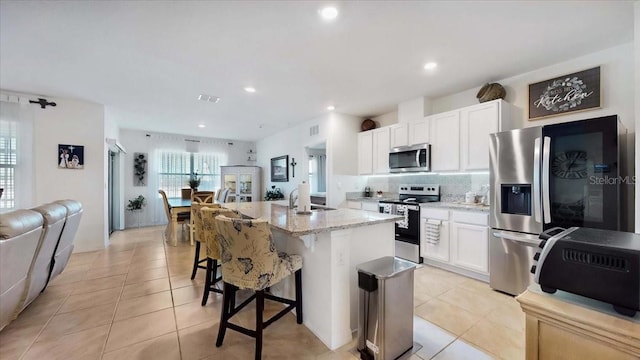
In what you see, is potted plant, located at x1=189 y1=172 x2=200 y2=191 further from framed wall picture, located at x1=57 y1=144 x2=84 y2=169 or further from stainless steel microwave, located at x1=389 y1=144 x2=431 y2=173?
stainless steel microwave, located at x1=389 y1=144 x2=431 y2=173

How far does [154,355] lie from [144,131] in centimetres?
650

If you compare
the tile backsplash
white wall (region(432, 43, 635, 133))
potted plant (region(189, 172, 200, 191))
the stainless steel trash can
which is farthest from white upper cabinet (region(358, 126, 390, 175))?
potted plant (region(189, 172, 200, 191))

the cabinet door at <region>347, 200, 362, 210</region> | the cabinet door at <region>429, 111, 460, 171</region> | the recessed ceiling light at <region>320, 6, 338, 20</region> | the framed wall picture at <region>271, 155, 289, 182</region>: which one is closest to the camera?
the recessed ceiling light at <region>320, 6, 338, 20</region>

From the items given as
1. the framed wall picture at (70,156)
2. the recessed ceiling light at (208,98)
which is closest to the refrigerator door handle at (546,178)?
the recessed ceiling light at (208,98)

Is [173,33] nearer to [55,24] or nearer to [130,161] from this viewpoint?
[55,24]

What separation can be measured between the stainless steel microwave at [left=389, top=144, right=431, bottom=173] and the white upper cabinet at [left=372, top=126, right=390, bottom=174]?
0.52 feet

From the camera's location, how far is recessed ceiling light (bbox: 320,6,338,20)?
2.02m

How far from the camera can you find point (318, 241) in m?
2.00

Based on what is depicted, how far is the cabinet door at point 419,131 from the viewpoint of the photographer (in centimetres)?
394

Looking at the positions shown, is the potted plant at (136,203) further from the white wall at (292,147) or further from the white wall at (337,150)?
the white wall at (337,150)

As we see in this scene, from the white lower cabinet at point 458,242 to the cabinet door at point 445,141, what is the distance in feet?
2.23

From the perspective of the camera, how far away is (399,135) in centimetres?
433

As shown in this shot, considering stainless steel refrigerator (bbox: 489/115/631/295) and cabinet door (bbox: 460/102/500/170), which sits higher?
cabinet door (bbox: 460/102/500/170)

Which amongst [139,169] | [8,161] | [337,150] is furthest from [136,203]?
[337,150]
